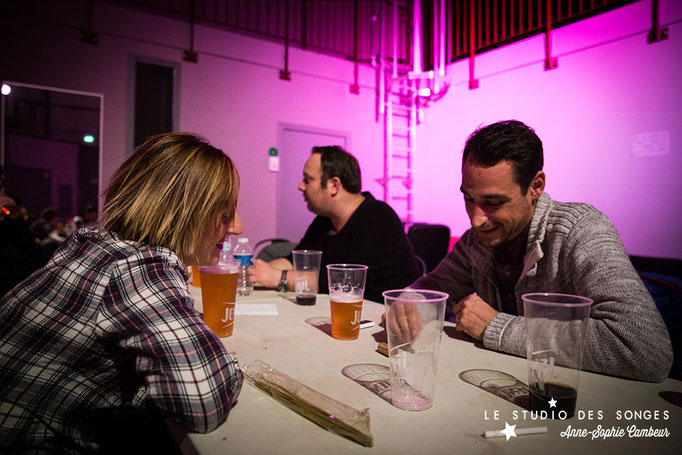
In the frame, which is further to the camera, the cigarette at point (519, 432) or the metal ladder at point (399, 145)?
the metal ladder at point (399, 145)

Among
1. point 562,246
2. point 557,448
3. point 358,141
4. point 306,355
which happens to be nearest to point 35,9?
point 358,141

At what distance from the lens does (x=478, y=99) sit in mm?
5281

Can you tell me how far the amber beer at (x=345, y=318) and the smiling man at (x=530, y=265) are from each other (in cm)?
30

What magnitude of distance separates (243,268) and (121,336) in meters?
1.10

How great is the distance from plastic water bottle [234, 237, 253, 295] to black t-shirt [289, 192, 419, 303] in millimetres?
349

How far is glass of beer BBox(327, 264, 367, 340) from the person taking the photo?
1161 mm

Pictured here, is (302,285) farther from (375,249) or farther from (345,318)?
(375,249)

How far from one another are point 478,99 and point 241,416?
5.34 metres

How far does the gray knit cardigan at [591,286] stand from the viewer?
2.98 ft

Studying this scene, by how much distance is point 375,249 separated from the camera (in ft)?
7.24

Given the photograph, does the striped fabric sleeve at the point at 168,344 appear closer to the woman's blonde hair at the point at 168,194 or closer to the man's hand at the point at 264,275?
the woman's blonde hair at the point at 168,194

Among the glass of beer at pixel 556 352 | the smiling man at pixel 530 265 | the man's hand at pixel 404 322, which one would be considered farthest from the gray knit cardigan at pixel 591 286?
→ the man's hand at pixel 404 322

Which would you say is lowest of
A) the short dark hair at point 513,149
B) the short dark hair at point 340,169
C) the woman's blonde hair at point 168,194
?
the woman's blonde hair at point 168,194

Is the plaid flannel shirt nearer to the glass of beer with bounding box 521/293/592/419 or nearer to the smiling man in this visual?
the glass of beer with bounding box 521/293/592/419
